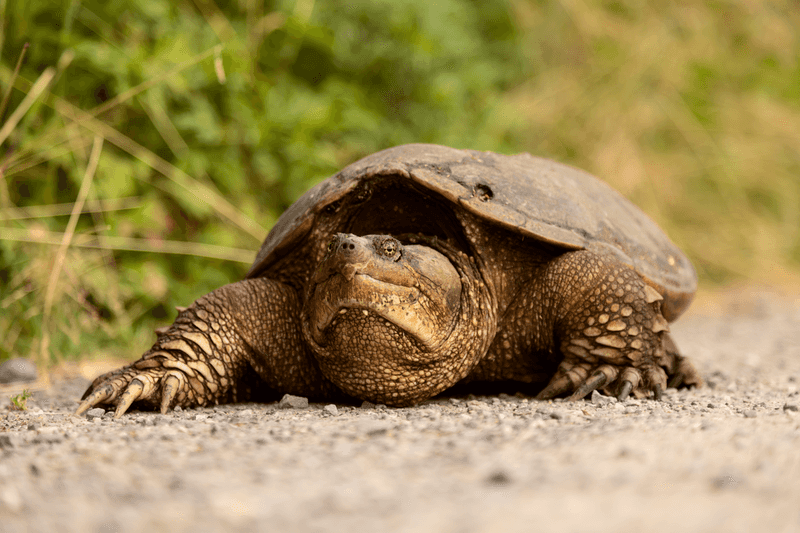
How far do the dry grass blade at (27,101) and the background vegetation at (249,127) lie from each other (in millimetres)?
13

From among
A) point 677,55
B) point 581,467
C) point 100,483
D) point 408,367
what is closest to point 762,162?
point 677,55

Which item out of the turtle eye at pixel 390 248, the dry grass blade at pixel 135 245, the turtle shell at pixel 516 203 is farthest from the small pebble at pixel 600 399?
the dry grass blade at pixel 135 245

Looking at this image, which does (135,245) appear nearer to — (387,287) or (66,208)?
(66,208)

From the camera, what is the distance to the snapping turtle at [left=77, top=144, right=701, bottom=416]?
2.11 meters

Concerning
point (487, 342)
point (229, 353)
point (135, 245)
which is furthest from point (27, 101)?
point (487, 342)

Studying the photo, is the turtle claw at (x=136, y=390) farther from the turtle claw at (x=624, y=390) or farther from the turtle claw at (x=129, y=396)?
the turtle claw at (x=624, y=390)

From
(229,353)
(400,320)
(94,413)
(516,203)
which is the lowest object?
(94,413)

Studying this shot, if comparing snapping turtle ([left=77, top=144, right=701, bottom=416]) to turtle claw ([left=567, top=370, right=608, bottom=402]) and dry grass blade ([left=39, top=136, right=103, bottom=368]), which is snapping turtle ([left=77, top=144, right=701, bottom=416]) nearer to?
turtle claw ([left=567, top=370, right=608, bottom=402])

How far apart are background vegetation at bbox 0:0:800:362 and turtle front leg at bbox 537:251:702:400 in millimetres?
1921

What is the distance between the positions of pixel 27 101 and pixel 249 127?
1287 mm

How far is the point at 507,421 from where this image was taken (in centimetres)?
172

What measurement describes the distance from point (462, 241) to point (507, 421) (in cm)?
77

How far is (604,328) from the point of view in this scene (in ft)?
7.48

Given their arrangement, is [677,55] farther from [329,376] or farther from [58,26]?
[329,376]
